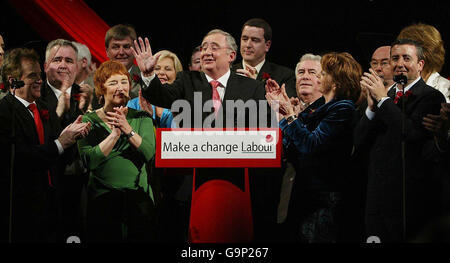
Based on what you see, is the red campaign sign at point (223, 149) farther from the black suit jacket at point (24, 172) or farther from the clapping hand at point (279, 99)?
the black suit jacket at point (24, 172)

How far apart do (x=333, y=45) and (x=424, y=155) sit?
131 centimetres

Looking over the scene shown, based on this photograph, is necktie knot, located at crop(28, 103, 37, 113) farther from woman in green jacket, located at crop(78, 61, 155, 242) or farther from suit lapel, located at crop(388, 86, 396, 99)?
suit lapel, located at crop(388, 86, 396, 99)

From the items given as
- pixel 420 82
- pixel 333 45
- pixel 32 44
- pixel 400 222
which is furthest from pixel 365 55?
pixel 32 44

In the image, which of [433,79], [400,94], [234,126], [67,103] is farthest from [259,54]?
[67,103]

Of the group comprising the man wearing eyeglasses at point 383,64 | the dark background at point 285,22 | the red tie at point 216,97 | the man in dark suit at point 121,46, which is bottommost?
the red tie at point 216,97

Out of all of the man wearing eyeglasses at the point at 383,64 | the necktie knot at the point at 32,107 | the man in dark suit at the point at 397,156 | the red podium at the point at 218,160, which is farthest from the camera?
the man wearing eyeglasses at the point at 383,64

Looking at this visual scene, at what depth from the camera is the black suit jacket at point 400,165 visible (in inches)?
158

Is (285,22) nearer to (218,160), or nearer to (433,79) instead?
(433,79)

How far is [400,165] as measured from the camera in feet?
13.2

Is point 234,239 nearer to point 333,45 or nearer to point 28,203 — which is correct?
point 28,203

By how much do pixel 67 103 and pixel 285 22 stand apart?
2028 mm

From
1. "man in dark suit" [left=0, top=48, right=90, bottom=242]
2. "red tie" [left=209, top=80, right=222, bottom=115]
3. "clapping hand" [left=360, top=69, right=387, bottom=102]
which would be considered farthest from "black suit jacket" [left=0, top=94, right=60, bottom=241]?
"clapping hand" [left=360, top=69, right=387, bottom=102]

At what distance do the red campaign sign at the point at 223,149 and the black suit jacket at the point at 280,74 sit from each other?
74 centimetres

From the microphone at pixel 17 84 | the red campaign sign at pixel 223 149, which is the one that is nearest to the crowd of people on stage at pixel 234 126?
the microphone at pixel 17 84
